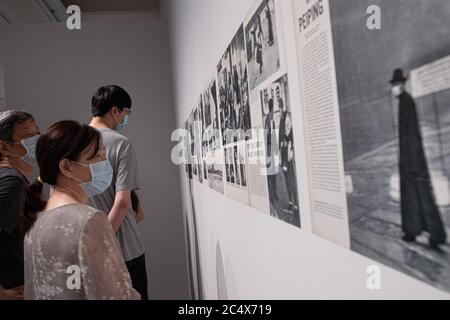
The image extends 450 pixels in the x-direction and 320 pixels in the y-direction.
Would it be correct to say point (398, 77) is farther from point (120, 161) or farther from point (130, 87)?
point (130, 87)

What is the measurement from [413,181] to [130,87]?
12.9 ft

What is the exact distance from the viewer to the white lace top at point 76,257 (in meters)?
1.00

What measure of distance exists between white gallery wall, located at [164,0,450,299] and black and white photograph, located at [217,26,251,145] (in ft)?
0.22

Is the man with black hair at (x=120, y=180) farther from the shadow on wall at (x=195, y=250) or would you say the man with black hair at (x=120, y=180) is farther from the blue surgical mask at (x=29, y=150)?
the shadow on wall at (x=195, y=250)

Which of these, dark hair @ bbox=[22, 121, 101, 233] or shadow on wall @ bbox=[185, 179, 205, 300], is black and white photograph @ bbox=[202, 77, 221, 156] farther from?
shadow on wall @ bbox=[185, 179, 205, 300]

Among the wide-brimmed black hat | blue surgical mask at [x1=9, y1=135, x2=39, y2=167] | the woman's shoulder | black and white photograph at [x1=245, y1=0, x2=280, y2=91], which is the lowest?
the woman's shoulder

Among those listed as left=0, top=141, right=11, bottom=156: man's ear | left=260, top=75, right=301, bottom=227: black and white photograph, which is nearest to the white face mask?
left=260, top=75, right=301, bottom=227: black and white photograph

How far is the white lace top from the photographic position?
39.5 inches

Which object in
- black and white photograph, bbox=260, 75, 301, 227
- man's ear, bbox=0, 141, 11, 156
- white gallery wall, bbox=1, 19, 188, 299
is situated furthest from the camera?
white gallery wall, bbox=1, 19, 188, 299

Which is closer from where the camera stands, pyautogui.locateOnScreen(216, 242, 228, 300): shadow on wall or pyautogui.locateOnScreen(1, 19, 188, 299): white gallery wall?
pyautogui.locateOnScreen(216, 242, 228, 300): shadow on wall

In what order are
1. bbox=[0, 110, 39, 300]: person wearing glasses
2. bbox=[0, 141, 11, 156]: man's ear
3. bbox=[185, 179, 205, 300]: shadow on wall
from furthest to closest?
1. bbox=[185, 179, 205, 300]: shadow on wall
2. bbox=[0, 141, 11, 156]: man's ear
3. bbox=[0, 110, 39, 300]: person wearing glasses

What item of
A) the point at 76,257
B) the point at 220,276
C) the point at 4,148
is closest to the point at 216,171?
the point at 220,276

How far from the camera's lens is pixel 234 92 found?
4.00 feet

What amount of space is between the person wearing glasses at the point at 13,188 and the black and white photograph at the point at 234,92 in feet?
2.31
